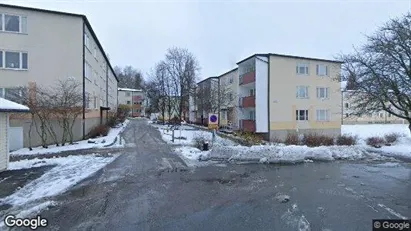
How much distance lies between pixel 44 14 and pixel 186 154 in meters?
15.3

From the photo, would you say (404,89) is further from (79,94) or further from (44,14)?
(44,14)

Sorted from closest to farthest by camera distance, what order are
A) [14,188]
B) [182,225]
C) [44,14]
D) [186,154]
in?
1. [182,225]
2. [14,188]
3. [186,154]
4. [44,14]

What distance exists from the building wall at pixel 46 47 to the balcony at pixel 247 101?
18.1 meters

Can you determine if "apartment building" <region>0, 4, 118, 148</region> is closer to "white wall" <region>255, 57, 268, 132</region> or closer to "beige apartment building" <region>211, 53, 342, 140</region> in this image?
"white wall" <region>255, 57, 268, 132</region>

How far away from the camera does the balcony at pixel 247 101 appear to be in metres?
33.2

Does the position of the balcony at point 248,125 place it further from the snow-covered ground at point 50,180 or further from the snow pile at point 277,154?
the snow-covered ground at point 50,180

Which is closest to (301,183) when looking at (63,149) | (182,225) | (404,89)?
(182,225)

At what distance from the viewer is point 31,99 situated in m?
19.6

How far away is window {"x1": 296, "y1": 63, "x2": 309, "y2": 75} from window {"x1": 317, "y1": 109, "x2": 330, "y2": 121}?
4.92 m

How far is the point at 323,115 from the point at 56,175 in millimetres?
31080

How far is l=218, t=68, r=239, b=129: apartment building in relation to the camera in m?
43.1

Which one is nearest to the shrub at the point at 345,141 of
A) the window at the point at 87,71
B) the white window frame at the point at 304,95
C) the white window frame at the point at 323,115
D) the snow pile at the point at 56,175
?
the white window frame at the point at 304,95

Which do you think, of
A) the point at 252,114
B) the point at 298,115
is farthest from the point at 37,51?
the point at 298,115

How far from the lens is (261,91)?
32250 mm
